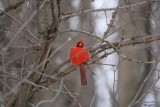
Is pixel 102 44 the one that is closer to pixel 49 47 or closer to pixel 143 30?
pixel 49 47

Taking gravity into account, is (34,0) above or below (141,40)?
above

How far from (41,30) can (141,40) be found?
1.21m

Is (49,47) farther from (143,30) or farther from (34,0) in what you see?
(143,30)

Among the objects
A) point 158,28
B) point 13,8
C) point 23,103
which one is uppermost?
point 13,8

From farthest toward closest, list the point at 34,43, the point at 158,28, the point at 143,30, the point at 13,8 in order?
the point at 143,30 < the point at 13,8 < the point at 158,28 < the point at 34,43

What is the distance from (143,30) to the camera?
413 inches

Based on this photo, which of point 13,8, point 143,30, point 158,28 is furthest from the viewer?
point 143,30

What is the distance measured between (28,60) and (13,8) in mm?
1096

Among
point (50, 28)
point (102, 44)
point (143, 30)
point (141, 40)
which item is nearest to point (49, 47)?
point (50, 28)

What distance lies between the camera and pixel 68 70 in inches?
255

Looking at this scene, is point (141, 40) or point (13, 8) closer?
point (141, 40)

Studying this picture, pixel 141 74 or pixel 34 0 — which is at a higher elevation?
pixel 141 74

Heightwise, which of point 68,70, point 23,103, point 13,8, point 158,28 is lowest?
point 23,103

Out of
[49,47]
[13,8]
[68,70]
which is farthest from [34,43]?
[13,8]
